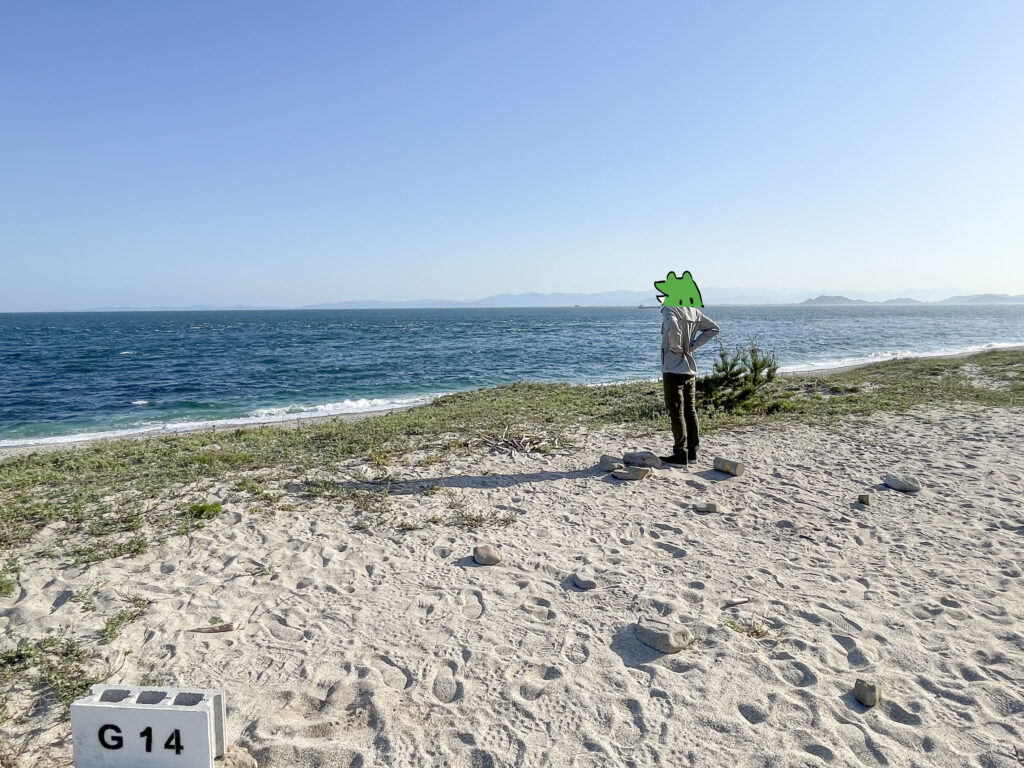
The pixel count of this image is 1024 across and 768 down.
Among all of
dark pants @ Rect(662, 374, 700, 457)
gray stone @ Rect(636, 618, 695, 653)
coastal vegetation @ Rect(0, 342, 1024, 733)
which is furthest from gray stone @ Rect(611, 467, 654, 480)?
gray stone @ Rect(636, 618, 695, 653)

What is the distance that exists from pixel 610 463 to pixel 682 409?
4.63 feet

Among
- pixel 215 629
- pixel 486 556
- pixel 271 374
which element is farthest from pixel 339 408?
pixel 215 629

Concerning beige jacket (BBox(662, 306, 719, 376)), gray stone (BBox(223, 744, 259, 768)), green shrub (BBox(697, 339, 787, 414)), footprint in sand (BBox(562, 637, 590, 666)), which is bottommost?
footprint in sand (BBox(562, 637, 590, 666))

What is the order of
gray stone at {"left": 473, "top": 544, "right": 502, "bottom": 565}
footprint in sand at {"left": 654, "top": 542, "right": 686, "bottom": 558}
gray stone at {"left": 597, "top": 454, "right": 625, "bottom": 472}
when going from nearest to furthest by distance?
gray stone at {"left": 473, "top": 544, "right": 502, "bottom": 565}
footprint in sand at {"left": 654, "top": 542, "right": 686, "bottom": 558}
gray stone at {"left": 597, "top": 454, "right": 625, "bottom": 472}

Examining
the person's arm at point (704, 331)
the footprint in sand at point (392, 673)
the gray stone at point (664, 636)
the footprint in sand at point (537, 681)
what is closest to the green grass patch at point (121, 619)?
the footprint in sand at point (392, 673)

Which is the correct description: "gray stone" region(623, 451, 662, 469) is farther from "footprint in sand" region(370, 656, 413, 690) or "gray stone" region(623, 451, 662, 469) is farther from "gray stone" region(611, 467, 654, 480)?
"footprint in sand" region(370, 656, 413, 690)

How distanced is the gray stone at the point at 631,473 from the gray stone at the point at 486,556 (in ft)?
9.65

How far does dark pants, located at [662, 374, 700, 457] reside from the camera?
8.27m

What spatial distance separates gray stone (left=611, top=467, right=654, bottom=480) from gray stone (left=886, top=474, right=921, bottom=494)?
10.3 ft

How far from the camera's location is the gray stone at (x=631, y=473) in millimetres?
7930

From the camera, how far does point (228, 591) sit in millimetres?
4934

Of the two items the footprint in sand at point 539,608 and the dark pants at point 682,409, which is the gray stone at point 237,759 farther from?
the dark pants at point 682,409

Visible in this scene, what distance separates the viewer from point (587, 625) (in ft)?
14.5

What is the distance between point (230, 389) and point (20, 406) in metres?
6.76
